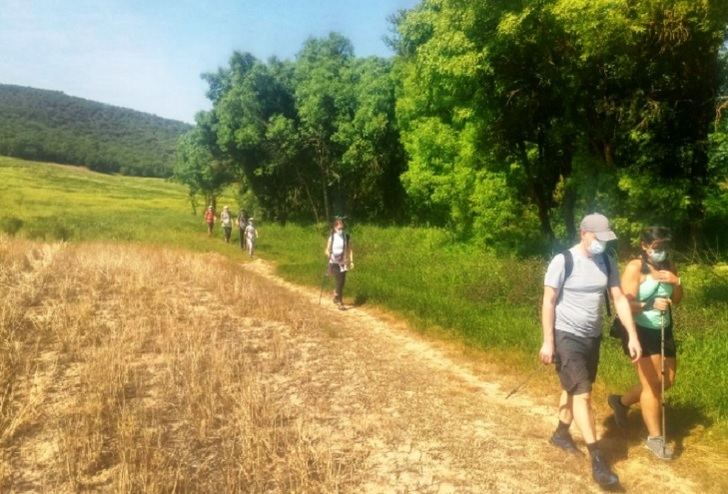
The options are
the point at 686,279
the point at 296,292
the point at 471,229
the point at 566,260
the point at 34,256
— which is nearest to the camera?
the point at 566,260

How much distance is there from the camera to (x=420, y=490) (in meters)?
4.45

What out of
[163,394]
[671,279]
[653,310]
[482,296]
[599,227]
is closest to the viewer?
[599,227]

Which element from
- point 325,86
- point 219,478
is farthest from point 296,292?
point 325,86

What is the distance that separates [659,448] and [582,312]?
4.80 ft

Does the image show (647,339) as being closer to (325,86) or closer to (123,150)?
(325,86)

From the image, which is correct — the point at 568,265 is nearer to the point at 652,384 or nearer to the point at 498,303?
the point at 652,384

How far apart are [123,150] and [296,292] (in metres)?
148

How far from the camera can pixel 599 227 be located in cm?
469

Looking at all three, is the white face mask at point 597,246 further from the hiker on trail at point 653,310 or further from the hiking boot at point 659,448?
the hiking boot at point 659,448

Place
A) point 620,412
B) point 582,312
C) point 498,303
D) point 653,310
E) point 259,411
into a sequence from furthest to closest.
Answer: point 498,303 → point 259,411 → point 620,412 → point 653,310 → point 582,312

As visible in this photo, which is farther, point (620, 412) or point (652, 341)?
point (620, 412)

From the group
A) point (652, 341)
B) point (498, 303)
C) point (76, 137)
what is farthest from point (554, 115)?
point (76, 137)

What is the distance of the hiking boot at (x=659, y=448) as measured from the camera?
4988mm

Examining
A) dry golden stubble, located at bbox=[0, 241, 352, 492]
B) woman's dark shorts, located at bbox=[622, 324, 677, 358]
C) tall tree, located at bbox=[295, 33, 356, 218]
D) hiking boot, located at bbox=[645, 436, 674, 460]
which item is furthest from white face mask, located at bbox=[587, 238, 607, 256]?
tall tree, located at bbox=[295, 33, 356, 218]
